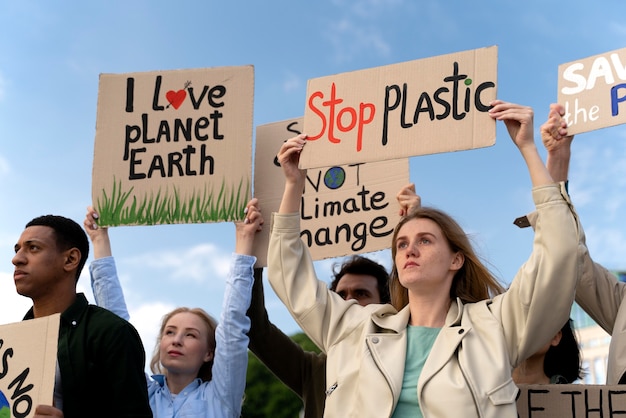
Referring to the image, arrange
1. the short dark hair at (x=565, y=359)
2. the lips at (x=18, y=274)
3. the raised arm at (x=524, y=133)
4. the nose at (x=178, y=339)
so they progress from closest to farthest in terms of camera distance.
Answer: the raised arm at (x=524, y=133) < the lips at (x=18, y=274) < the short dark hair at (x=565, y=359) < the nose at (x=178, y=339)

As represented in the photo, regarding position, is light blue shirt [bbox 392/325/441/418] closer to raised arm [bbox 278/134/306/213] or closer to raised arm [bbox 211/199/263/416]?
raised arm [bbox 278/134/306/213]

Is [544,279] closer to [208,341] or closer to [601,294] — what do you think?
[601,294]

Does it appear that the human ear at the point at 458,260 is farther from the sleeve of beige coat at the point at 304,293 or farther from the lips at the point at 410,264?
the sleeve of beige coat at the point at 304,293

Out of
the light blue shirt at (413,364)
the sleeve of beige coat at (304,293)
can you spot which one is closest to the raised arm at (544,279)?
the light blue shirt at (413,364)

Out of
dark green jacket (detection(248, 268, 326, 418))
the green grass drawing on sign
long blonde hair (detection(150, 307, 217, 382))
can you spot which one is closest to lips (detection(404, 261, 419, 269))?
dark green jacket (detection(248, 268, 326, 418))

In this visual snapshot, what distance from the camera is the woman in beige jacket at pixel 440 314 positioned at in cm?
315

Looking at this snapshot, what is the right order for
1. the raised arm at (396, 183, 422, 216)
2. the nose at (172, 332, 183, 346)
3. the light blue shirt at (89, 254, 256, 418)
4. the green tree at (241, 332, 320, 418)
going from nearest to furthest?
the light blue shirt at (89, 254, 256, 418)
the nose at (172, 332, 183, 346)
the raised arm at (396, 183, 422, 216)
the green tree at (241, 332, 320, 418)

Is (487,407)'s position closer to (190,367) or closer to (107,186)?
(190,367)

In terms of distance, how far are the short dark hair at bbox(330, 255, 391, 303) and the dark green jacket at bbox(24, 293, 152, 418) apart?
1.52m

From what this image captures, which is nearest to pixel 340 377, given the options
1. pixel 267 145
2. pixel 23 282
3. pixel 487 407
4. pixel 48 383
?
pixel 487 407

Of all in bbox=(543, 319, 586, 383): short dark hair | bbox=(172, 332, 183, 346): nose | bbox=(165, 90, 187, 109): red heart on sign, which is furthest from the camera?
bbox=(165, 90, 187, 109): red heart on sign

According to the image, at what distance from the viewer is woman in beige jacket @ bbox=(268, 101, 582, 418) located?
3.15m

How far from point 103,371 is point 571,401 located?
5.71ft

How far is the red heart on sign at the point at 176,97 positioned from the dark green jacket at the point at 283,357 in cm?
100
